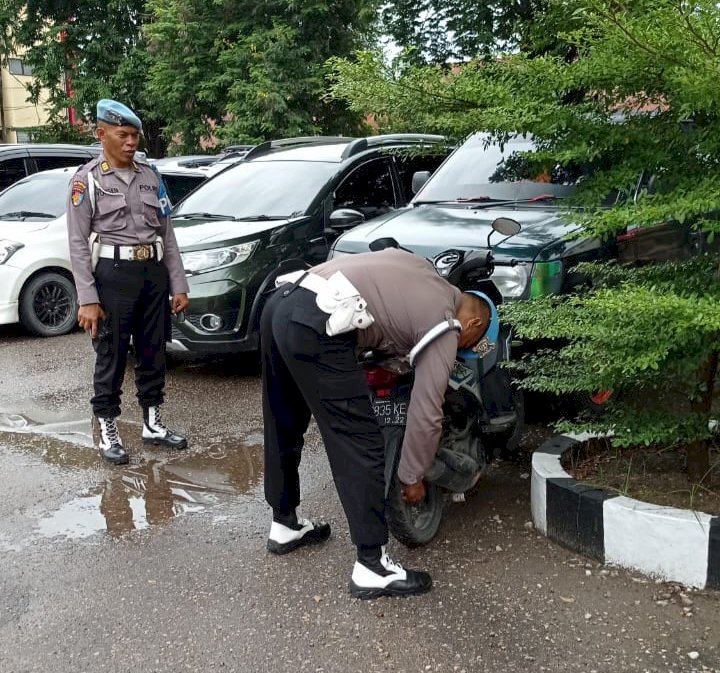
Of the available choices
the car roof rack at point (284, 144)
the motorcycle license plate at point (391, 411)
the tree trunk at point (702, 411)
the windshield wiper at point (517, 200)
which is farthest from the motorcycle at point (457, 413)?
the car roof rack at point (284, 144)

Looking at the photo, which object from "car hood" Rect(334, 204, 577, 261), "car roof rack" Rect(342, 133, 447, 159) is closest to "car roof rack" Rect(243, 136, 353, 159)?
"car roof rack" Rect(342, 133, 447, 159)

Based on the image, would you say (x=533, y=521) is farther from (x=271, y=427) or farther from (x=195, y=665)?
(x=195, y=665)

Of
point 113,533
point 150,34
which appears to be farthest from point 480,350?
point 150,34

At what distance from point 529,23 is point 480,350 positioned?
1777 millimetres

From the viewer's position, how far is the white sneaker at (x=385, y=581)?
134 inches

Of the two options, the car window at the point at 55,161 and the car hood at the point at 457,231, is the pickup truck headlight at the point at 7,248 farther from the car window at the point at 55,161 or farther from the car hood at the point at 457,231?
the car hood at the point at 457,231

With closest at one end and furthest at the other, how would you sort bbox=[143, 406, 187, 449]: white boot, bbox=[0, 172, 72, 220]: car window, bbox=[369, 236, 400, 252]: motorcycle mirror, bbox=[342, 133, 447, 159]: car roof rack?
bbox=[369, 236, 400, 252]: motorcycle mirror
bbox=[143, 406, 187, 449]: white boot
bbox=[342, 133, 447, 159]: car roof rack
bbox=[0, 172, 72, 220]: car window

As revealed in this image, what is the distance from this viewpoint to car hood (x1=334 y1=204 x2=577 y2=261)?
5.03 meters

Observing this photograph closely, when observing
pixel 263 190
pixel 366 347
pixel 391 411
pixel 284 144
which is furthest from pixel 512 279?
pixel 284 144

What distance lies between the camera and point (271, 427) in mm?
3654

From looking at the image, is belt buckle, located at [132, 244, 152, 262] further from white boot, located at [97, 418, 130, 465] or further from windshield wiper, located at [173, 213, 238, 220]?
windshield wiper, located at [173, 213, 238, 220]

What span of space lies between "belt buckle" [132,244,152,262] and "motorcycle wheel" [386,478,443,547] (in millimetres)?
2191

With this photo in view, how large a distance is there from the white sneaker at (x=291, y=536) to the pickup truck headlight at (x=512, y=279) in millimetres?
1882

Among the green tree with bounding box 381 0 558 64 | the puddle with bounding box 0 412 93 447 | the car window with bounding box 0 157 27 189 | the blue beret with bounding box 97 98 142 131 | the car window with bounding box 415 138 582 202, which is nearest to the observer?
the blue beret with bounding box 97 98 142 131
